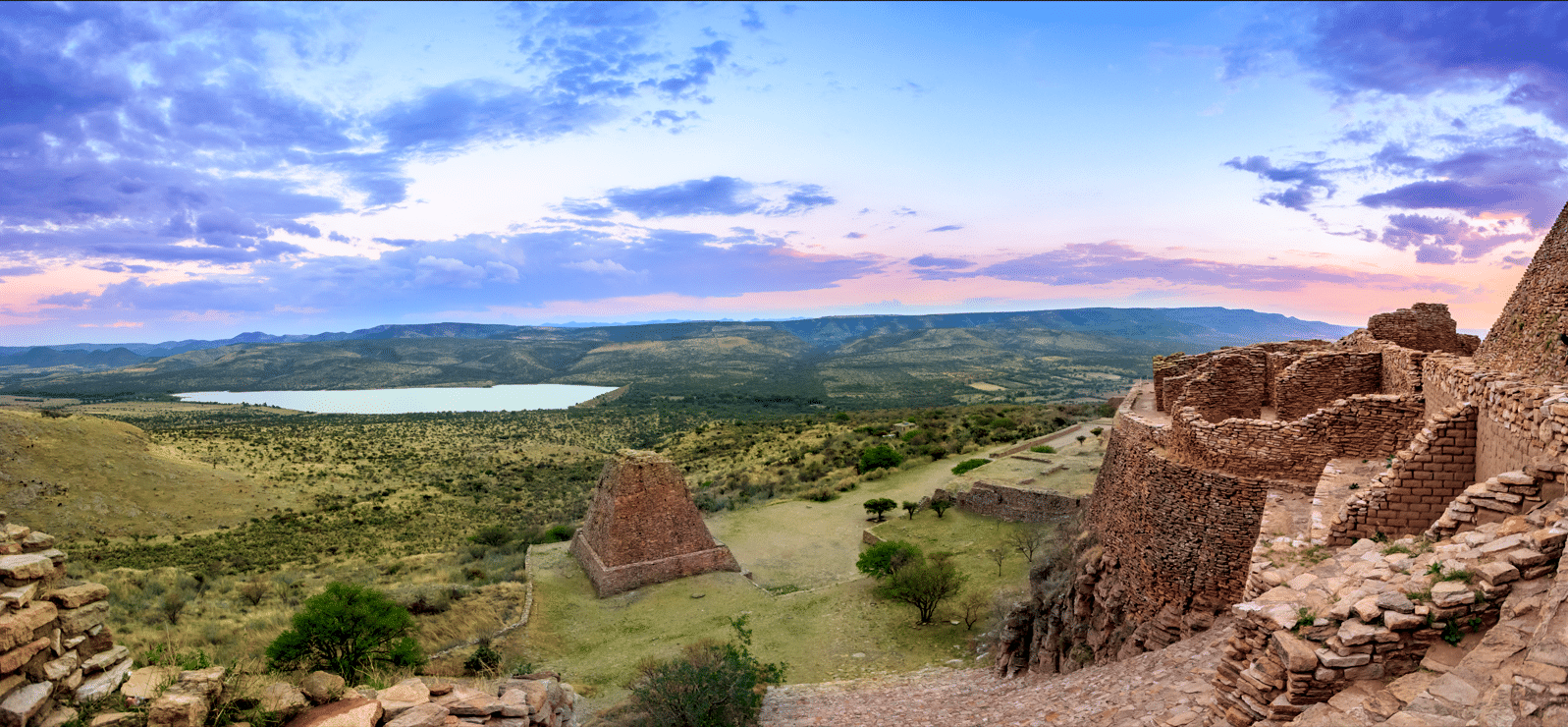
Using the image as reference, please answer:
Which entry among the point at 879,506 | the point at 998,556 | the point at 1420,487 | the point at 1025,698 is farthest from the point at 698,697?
the point at 879,506

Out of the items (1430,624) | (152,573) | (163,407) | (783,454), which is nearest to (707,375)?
(163,407)

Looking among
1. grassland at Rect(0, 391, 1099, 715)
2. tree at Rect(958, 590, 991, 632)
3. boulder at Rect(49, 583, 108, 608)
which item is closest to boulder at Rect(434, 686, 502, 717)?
boulder at Rect(49, 583, 108, 608)

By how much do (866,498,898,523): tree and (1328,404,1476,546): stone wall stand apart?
2343cm

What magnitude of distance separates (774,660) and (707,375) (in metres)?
132

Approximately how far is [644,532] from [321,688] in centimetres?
1592

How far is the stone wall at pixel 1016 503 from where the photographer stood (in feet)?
80.7

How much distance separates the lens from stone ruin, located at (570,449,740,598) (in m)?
Result: 21.3

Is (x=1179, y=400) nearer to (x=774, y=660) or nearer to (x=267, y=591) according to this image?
(x=774, y=660)

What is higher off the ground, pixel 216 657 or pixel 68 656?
pixel 68 656

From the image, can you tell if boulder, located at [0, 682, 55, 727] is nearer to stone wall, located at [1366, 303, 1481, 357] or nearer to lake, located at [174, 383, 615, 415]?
stone wall, located at [1366, 303, 1481, 357]

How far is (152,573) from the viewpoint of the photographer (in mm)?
23172

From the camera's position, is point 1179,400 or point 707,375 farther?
point 707,375

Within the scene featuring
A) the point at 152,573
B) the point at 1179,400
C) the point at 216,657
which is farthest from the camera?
the point at 152,573

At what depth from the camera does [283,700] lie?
5797 millimetres
